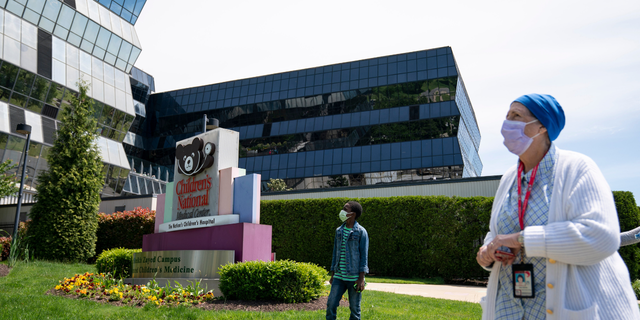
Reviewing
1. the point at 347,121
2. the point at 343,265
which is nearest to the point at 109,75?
the point at 347,121

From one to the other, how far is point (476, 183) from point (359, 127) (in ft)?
57.8

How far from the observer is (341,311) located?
26.7 feet

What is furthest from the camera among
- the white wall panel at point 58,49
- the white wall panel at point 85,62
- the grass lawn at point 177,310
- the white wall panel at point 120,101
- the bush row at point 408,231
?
the white wall panel at point 120,101

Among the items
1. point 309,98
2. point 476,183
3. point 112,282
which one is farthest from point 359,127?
point 112,282

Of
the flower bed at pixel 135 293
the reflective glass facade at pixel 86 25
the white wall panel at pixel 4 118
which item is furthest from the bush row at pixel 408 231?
the reflective glass facade at pixel 86 25

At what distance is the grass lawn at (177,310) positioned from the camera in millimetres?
7328

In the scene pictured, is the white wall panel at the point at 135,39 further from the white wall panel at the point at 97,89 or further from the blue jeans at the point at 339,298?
the blue jeans at the point at 339,298

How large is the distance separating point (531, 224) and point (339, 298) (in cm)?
456

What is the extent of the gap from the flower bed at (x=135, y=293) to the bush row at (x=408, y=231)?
368 inches

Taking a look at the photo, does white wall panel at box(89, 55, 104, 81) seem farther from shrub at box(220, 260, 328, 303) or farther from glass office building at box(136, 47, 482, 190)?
shrub at box(220, 260, 328, 303)

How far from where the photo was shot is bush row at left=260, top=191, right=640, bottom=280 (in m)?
16.6

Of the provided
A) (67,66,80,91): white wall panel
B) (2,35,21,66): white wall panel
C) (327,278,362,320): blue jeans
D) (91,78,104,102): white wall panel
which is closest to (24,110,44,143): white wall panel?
(67,66,80,91): white wall panel

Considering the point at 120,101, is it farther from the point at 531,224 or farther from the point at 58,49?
the point at 531,224

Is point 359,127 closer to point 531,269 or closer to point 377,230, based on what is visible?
point 377,230
